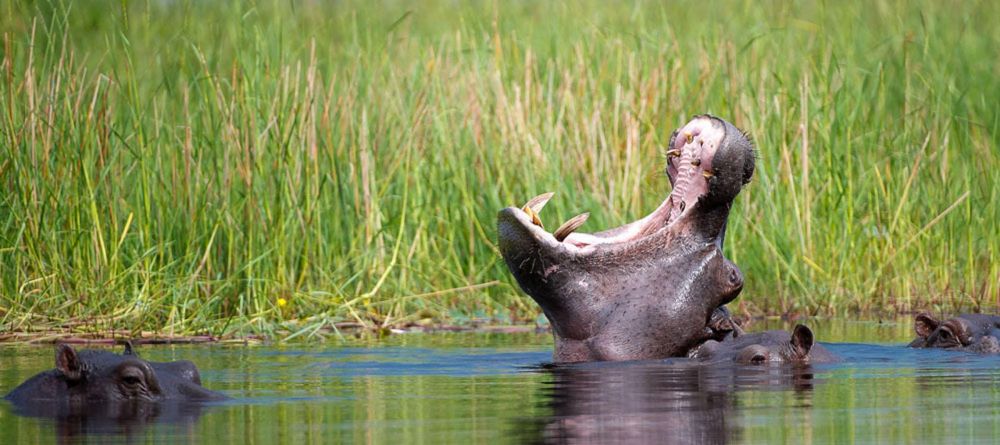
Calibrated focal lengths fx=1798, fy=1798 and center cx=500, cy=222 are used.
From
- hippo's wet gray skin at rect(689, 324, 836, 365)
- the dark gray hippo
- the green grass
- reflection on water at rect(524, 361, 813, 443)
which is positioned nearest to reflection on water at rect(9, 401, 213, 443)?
reflection on water at rect(524, 361, 813, 443)

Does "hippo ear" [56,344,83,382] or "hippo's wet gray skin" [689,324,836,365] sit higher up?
"hippo ear" [56,344,83,382]

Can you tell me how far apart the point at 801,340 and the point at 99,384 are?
2.87m

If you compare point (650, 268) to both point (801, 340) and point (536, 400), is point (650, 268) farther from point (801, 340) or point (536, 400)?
point (536, 400)

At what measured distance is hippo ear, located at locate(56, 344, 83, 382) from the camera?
6336 mm

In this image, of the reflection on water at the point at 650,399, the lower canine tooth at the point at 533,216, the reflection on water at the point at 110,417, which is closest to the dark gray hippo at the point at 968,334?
the reflection on water at the point at 650,399

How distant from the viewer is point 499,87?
446 inches

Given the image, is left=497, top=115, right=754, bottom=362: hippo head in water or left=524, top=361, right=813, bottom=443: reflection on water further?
left=497, top=115, right=754, bottom=362: hippo head in water

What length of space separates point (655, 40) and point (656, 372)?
18.2 feet

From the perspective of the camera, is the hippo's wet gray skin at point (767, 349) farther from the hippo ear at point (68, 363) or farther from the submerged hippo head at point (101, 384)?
the hippo ear at point (68, 363)

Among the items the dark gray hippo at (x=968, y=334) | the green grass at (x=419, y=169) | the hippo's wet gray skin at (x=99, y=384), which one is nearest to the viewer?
the hippo's wet gray skin at (x=99, y=384)

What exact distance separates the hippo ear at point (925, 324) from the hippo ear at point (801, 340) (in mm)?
1127

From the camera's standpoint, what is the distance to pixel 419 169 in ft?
35.6

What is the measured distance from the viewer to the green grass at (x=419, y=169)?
372 inches

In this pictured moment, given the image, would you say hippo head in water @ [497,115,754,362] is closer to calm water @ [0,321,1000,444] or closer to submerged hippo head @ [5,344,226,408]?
calm water @ [0,321,1000,444]
